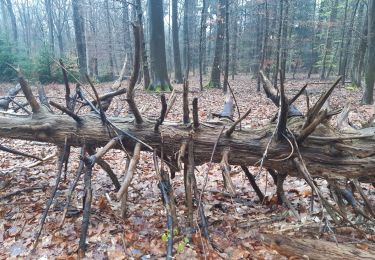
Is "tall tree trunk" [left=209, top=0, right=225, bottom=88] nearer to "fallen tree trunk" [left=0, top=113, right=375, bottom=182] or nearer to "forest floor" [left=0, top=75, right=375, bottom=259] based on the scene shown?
"forest floor" [left=0, top=75, right=375, bottom=259]

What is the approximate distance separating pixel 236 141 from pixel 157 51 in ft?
41.3

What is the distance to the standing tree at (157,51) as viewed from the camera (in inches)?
573

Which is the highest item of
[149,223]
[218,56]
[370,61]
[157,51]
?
[157,51]

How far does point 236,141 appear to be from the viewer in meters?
3.12

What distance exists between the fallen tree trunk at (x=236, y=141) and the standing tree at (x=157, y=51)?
1118 cm

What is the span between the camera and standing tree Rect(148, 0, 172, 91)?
14546mm

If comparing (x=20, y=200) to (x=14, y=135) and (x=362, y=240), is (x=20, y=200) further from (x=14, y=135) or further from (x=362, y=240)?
(x=362, y=240)

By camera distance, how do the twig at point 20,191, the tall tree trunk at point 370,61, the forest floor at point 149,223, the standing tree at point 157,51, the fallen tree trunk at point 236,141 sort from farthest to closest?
the standing tree at point 157,51 → the tall tree trunk at point 370,61 → the twig at point 20,191 → the forest floor at point 149,223 → the fallen tree trunk at point 236,141

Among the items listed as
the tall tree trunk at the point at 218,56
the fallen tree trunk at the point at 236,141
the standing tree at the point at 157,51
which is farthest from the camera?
the tall tree trunk at the point at 218,56

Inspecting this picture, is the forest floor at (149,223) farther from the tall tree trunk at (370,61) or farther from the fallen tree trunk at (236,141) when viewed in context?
the tall tree trunk at (370,61)

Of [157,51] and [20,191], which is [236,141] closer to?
[20,191]

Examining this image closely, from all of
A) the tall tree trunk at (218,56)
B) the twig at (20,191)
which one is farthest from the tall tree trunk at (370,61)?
the twig at (20,191)

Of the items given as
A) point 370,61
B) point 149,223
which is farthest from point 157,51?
point 149,223

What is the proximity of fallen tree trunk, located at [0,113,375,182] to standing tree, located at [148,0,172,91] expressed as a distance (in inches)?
440
